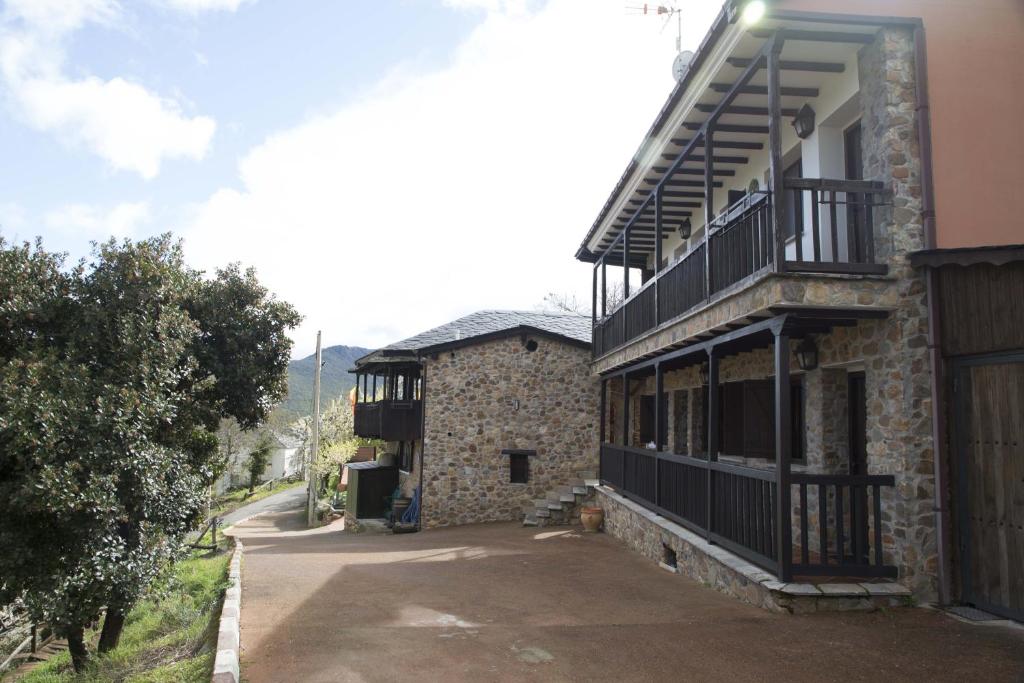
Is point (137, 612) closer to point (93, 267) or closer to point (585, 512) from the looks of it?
point (93, 267)

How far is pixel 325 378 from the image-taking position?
121 meters

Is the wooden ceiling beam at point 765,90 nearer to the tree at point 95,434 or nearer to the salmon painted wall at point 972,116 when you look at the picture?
the salmon painted wall at point 972,116

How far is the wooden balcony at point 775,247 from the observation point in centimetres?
638

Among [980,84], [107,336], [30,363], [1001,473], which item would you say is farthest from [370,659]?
[980,84]

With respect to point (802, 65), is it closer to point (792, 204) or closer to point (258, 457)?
point (792, 204)

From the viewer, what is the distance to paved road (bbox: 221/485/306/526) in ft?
104

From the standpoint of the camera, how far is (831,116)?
7.74 metres

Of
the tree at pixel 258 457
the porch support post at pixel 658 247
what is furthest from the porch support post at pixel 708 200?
the tree at pixel 258 457

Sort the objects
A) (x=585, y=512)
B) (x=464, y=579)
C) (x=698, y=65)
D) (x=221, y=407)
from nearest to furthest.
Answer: (x=698, y=65) → (x=464, y=579) → (x=221, y=407) → (x=585, y=512)

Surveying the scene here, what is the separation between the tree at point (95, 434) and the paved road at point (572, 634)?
1684 mm

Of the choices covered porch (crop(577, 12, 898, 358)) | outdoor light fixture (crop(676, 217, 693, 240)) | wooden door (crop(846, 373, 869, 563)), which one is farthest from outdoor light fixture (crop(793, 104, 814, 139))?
outdoor light fixture (crop(676, 217, 693, 240))

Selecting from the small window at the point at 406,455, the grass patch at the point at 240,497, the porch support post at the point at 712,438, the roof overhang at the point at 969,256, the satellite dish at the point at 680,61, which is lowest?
the grass patch at the point at 240,497

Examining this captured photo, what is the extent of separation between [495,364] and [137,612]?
9652 millimetres

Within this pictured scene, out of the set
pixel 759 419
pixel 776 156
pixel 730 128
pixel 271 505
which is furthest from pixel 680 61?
pixel 271 505
